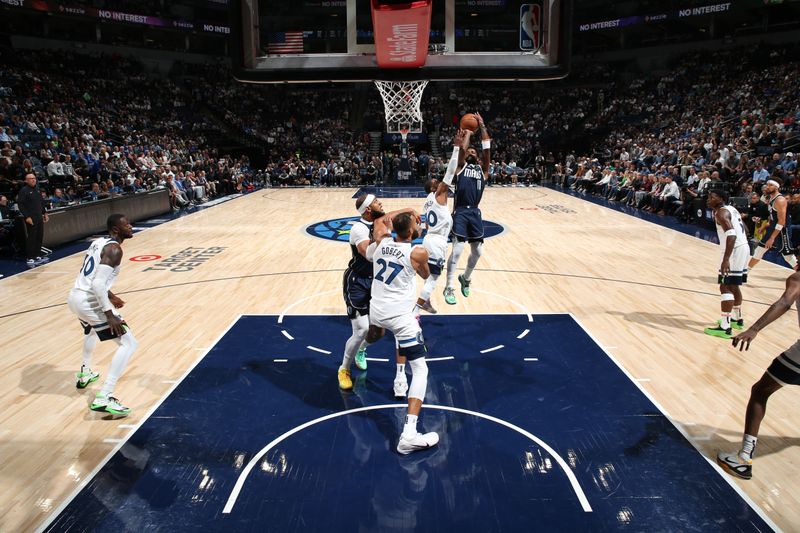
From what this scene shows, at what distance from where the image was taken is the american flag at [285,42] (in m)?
9.20

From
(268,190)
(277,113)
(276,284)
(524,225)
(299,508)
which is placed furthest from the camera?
(277,113)

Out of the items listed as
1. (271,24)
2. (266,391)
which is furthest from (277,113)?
(266,391)

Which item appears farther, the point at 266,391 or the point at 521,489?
the point at 266,391

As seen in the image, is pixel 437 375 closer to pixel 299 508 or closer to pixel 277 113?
pixel 299 508

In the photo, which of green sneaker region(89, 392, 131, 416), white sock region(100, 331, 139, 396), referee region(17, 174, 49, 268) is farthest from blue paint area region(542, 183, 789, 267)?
referee region(17, 174, 49, 268)

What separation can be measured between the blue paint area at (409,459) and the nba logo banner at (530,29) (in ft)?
16.5

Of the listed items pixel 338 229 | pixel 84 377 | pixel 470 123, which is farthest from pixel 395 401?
pixel 338 229

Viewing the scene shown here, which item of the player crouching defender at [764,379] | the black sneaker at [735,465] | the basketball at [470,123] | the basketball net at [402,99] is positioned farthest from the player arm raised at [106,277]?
the basketball net at [402,99]

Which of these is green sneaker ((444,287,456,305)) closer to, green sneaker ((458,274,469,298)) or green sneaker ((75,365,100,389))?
green sneaker ((458,274,469,298))

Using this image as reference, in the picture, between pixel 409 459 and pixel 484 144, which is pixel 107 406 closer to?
pixel 409 459

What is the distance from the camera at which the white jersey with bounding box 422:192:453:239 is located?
23.9 ft

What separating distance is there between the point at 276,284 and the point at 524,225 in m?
8.24

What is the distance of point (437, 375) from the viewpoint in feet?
19.4

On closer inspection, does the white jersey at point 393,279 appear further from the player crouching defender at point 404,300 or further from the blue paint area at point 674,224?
the blue paint area at point 674,224
